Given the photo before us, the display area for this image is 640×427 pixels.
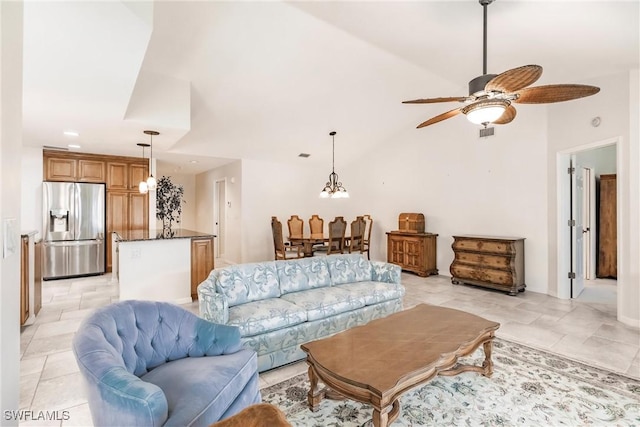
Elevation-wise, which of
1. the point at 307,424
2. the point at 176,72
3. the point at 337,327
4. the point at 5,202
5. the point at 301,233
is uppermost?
the point at 176,72

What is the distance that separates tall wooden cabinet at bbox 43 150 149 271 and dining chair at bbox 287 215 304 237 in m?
3.02

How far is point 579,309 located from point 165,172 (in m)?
9.59

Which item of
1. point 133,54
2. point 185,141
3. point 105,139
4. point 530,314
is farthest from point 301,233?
point 133,54

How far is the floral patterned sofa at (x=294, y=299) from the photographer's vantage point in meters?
2.48

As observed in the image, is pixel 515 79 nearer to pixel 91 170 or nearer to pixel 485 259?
pixel 485 259

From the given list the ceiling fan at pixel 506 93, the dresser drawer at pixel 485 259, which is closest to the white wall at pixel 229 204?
the dresser drawer at pixel 485 259

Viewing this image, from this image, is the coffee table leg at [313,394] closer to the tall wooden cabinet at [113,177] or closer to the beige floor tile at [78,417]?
the beige floor tile at [78,417]

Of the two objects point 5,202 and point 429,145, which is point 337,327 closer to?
point 5,202

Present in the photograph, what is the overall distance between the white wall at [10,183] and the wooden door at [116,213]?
581 cm

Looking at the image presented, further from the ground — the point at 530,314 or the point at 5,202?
the point at 5,202

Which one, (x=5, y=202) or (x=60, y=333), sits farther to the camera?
(x=60, y=333)

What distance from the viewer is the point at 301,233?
7.19 metres

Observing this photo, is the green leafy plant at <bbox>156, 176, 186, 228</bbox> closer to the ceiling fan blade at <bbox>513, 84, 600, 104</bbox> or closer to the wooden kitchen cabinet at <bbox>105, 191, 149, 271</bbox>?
the wooden kitchen cabinet at <bbox>105, 191, 149, 271</bbox>

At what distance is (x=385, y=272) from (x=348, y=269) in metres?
0.45
